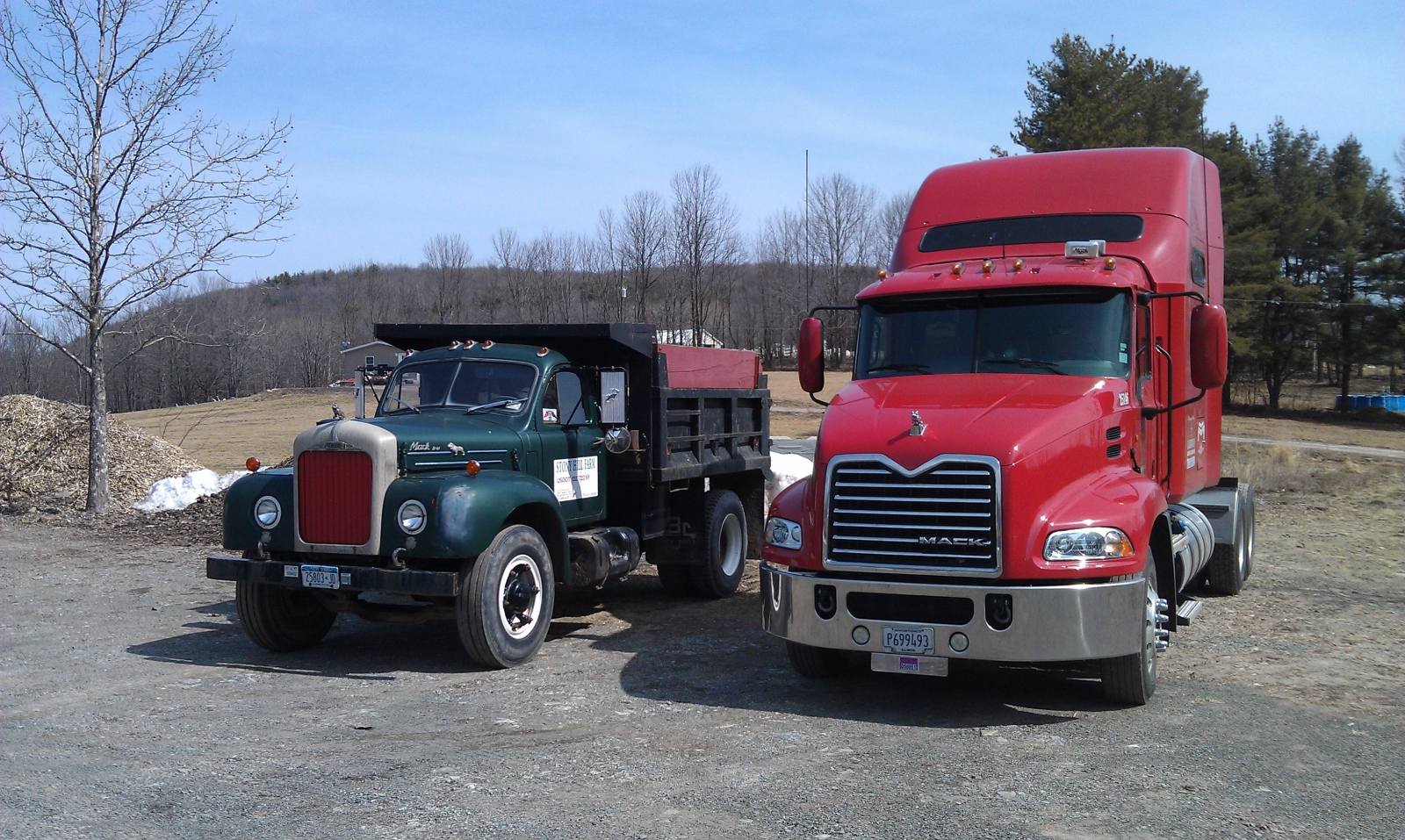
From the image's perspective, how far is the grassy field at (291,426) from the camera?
31.4 meters

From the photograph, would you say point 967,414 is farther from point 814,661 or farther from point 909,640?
point 814,661

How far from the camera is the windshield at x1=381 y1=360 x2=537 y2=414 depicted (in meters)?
8.85

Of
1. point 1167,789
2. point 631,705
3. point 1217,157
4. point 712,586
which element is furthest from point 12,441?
point 1217,157

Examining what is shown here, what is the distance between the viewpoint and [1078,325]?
708 centimetres

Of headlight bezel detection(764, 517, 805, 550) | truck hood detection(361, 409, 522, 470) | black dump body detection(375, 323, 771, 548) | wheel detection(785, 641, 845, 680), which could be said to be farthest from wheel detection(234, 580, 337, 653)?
wheel detection(785, 641, 845, 680)

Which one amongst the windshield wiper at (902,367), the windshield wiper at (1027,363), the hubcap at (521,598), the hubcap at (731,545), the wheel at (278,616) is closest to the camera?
the windshield wiper at (1027,363)

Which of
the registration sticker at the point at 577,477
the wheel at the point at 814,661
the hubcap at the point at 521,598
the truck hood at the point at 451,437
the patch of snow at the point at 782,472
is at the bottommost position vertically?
the wheel at the point at 814,661

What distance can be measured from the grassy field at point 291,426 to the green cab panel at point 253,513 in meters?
17.6

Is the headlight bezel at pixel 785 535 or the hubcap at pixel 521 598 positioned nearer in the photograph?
the headlight bezel at pixel 785 535

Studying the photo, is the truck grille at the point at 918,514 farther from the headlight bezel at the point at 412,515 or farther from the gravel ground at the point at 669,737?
the headlight bezel at the point at 412,515

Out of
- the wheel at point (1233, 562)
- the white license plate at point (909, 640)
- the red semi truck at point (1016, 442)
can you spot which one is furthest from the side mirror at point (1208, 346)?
the wheel at point (1233, 562)

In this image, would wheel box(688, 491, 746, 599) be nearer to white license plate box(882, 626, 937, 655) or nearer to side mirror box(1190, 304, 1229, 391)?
white license plate box(882, 626, 937, 655)

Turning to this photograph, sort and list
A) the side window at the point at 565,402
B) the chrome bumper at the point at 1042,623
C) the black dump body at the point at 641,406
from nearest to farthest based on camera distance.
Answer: the chrome bumper at the point at 1042,623 → the side window at the point at 565,402 → the black dump body at the point at 641,406

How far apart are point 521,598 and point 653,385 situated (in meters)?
2.62
